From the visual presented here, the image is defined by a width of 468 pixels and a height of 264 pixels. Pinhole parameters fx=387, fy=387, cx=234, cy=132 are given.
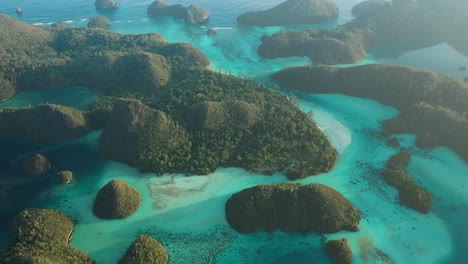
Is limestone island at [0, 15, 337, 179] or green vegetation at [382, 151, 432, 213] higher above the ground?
limestone island at [0, 15, 337, 179]

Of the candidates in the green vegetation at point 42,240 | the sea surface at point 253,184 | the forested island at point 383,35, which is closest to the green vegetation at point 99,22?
the sea surface at point 253,184

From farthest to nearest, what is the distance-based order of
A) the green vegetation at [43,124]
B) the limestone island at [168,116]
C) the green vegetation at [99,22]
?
the green vegetation at [99,22] < the green vegetation at [43,124] < the limestone island at [168,116]

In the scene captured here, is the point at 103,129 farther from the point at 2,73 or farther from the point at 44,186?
the point at 2,73

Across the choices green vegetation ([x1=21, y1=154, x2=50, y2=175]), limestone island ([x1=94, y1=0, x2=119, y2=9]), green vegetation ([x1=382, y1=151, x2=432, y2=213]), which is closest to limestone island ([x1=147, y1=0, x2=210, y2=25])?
limestone island ([x1=94, y1=0, x2=119, y2=9])

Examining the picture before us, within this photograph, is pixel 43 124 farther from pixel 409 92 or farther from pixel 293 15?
pixel 293 15

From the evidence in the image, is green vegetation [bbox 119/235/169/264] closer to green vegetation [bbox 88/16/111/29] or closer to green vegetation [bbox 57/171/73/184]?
green vegetation [bbox 57/171/73/184]

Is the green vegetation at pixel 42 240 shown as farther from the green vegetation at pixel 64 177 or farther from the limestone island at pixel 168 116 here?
the limestone island at pixel 168 116

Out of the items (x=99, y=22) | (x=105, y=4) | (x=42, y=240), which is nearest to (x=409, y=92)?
A: (x=42, y=240)
